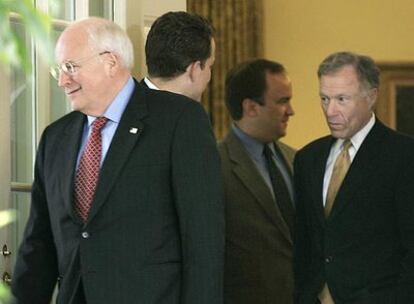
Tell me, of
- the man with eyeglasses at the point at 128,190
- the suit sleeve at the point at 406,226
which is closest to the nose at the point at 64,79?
the man with eyeglasses at the point at 128,190

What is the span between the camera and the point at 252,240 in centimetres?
396

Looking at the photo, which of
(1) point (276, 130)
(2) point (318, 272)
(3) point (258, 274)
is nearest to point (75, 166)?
(2) point (318, 272)

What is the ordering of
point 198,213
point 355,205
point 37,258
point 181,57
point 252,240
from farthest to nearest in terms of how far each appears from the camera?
1. point 252,240
2. point 355,205
3. point 181,57
4. point 37,258
5. point 198,213

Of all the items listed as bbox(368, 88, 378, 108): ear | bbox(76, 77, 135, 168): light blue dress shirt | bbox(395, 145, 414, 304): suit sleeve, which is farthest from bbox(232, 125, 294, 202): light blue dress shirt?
bbox(76, 77, 135, 168): light blue dress shirt

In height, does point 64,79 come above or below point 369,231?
above

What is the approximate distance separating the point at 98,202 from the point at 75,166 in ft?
0.54

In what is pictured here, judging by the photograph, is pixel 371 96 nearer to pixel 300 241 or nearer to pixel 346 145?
pixel 346 145

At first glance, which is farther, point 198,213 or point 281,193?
point 281,193

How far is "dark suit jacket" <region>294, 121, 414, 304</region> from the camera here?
332 cm

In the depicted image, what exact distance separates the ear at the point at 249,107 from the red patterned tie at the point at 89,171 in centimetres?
171

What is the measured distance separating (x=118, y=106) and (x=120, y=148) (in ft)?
0.47

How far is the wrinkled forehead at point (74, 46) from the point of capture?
2.62 metres

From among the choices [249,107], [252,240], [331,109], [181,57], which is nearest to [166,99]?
[181,57]

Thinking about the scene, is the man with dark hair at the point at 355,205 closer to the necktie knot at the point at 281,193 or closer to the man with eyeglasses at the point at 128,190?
the necktie knot at the point at 281,193
